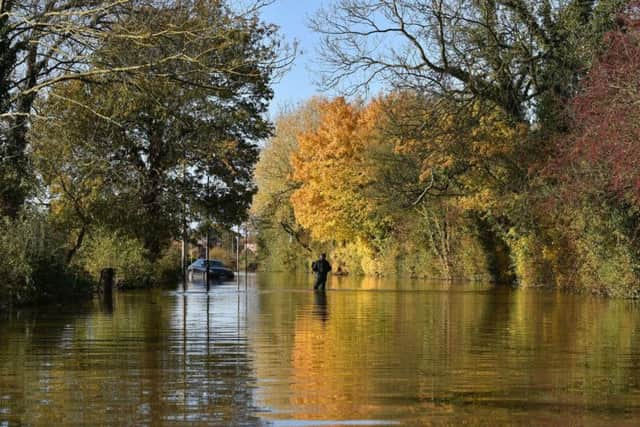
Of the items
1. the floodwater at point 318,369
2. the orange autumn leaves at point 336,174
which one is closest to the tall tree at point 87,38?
the floodwater at point 318,369

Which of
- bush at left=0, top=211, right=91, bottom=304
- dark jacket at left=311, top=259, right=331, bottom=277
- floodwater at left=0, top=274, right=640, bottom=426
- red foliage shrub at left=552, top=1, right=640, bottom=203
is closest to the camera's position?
floodwater at left=0, top=274, right=640, bottom=426

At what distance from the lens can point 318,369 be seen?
41.3ft

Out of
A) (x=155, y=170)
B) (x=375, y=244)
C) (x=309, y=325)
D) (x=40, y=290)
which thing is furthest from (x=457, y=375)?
(x=375, y=244)

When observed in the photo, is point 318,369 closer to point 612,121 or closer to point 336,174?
point 612,121

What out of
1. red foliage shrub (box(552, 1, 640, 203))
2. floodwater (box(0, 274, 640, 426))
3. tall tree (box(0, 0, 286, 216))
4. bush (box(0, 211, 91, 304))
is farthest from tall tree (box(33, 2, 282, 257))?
red foliage shrub (box(552, 1, 640, 203))

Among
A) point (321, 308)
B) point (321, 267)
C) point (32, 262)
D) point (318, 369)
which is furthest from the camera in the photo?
point (321, 267)

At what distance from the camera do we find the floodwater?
923 centimetres

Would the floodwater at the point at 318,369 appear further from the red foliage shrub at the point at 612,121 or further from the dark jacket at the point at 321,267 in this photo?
the dark jacket at the point at 321,267

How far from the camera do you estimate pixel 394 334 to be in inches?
703

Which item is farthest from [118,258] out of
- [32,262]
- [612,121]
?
[612,121]

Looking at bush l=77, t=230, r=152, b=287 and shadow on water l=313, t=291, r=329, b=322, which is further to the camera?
bush l=77, t=230, r=152, b=287

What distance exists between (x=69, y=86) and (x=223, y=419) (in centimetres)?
2561

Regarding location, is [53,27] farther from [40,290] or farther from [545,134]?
[545,134]

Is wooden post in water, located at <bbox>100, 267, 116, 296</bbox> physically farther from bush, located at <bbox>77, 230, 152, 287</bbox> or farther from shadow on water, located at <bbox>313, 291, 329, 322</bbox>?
shadow on water, located at <bbox>313, 291, 329, 322</bbox>
